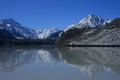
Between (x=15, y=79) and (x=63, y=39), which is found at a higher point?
(x=63, y=39)

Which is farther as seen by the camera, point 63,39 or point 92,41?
point 63,39

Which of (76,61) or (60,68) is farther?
(76,61)

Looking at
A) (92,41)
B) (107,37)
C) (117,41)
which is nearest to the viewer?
(117,41)

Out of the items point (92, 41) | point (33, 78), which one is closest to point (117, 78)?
point (33, 78)

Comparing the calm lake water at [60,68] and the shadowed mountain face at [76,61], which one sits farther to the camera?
the shadowed mountain face at [76,61]

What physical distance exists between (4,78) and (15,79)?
87 centimetres

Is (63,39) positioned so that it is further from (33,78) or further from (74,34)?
(33,78)

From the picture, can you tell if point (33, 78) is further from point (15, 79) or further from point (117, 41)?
point (117, 41)

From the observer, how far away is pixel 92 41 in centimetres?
14688

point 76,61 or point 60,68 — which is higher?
point 76,61

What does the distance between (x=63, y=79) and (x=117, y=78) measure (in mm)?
3079

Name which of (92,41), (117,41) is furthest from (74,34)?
(117,41)

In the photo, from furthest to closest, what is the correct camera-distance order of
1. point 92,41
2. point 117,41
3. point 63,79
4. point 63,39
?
point 63,39
point 92,41
point 117,41
point 63,79

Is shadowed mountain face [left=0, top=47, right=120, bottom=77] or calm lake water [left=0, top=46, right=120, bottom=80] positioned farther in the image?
shadowed mountain face [left=0, top=47, right=120, bottom=77]
